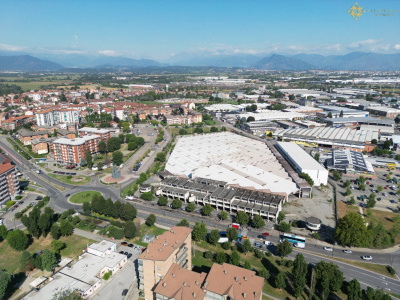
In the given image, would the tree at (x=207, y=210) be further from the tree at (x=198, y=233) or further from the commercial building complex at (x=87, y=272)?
the commercial building complex at (x=87, y=272)

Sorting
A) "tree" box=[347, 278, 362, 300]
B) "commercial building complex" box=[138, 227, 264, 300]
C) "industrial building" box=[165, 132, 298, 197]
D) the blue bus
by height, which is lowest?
the blue bus

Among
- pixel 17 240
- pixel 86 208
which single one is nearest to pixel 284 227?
pixel 86 208

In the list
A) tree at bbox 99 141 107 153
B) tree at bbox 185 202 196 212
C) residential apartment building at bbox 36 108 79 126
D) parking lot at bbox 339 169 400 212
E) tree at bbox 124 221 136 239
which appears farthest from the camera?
residential apartment building at bbox 36 108 79 126

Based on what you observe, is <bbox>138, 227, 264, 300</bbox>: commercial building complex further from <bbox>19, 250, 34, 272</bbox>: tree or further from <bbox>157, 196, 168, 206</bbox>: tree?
<bbox>157, 196, 168, 206</bbox>: tree

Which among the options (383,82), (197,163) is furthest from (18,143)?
(383,82)

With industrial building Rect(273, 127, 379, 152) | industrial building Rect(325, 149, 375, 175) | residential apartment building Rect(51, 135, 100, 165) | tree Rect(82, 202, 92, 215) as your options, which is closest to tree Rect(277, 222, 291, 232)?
tree Rect(82, 202, 92, 215)

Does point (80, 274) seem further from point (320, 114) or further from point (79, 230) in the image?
point (320, 114)

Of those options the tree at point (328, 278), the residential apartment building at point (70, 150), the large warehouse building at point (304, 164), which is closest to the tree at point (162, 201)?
the tree at point (328, 278)

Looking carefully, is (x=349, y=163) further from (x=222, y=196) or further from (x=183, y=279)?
(x=183, y=279)
